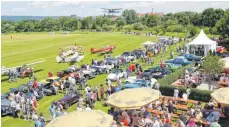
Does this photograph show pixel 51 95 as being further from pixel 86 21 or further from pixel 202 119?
pixel 86 21

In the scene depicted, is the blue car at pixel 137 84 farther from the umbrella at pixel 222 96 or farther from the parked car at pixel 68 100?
the umbrella at pixel 222 96

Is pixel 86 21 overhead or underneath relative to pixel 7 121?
overhead

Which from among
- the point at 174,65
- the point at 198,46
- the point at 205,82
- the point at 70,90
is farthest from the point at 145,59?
the point at 70,90

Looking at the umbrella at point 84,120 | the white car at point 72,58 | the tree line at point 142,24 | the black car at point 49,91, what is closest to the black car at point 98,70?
the black car at point 49,91

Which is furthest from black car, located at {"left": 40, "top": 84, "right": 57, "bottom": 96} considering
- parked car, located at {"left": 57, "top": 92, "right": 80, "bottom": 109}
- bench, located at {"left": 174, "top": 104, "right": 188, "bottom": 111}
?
bench, located at {"left": 174, "top": 104, "right": 188, "bottom": 111}

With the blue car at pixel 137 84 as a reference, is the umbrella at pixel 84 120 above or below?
above

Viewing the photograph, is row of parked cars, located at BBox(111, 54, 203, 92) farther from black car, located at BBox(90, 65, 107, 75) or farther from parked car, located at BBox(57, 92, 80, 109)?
black car, located at BBox(90, 65, 107, 75)
